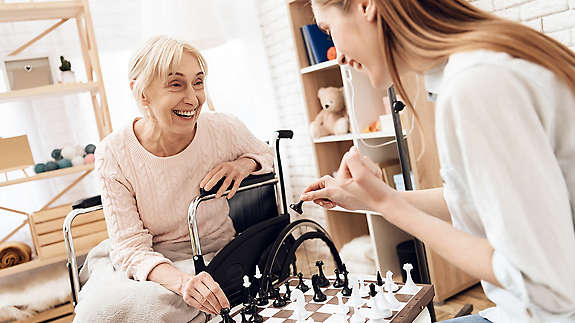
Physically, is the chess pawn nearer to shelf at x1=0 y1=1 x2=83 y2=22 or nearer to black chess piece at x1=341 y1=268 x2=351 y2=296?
black chess piece at x1=341 y1=268 x2=351 y2=296

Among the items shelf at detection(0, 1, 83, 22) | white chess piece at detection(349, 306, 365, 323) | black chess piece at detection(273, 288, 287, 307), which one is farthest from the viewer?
shelf at detection(0, 1, 83, 22)

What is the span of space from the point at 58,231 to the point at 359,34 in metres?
2.27

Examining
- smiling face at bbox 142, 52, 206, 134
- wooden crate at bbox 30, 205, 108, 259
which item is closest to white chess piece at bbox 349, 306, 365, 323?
smiling face at bbox 142, 52, 206, 134

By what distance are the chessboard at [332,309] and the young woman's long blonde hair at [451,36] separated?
668mm

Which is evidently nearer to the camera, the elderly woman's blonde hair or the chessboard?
the chessboard

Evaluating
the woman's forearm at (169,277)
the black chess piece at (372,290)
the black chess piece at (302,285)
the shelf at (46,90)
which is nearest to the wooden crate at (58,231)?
the shelf at (46,90)

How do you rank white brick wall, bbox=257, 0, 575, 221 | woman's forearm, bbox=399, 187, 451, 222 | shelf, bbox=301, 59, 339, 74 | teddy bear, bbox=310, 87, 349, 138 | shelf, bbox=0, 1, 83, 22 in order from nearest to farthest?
woman's forearm, bbox=399, 187, 451, 222
shelf, bbox=0, 1, 83, 22
shelf, bbox=301, 59, 339, 74
teddy bear, bbox=310, 87, 349, 138
white brick wall, bbox=257, 0, 575, 221

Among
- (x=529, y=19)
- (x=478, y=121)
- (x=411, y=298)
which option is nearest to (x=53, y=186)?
(x=411, y=298)

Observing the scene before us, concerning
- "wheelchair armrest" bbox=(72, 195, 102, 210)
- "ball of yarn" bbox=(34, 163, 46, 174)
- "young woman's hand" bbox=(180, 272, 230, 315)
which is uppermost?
"ball of yarn" bbox=(34, 163, 46, 174)

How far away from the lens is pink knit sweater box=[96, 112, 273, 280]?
1.73 meters

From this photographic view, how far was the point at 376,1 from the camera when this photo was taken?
33.3 inches

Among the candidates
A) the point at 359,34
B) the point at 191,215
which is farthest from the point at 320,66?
the point at 359,34

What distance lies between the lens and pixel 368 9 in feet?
2.85

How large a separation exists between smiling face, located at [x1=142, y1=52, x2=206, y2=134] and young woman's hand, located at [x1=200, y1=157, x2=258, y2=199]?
0.65 feet
